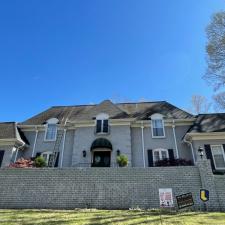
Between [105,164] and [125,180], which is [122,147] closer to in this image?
[105,164]

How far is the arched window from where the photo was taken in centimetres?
1783

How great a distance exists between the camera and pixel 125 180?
39.3ft

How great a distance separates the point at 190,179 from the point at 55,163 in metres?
10.8

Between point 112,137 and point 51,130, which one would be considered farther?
point 51,130

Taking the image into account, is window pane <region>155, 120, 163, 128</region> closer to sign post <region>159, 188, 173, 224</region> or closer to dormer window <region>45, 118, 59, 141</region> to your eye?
sign post <region>159, 188, 173, 224</region>

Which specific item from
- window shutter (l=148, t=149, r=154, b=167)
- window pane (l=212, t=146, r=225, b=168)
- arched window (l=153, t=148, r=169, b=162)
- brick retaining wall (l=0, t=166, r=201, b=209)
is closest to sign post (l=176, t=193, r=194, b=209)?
brick retaining wall (l=0, t=166, r=201, b=209)

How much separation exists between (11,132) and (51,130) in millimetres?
3256

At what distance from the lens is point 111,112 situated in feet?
64.5

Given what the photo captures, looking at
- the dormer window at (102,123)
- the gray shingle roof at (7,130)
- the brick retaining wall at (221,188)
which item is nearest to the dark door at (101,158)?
the dormer window at (102,123)

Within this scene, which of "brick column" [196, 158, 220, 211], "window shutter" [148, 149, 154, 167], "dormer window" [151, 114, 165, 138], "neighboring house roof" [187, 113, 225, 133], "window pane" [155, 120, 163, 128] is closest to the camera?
"brick column" [196, 158, 220, 211]

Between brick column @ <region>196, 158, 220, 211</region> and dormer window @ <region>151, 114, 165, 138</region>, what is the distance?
6.78 m

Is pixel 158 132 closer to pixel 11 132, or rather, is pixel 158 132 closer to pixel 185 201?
pixel 185 201

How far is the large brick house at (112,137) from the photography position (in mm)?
17314

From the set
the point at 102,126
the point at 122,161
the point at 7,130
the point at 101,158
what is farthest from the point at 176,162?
the point at 7,130
